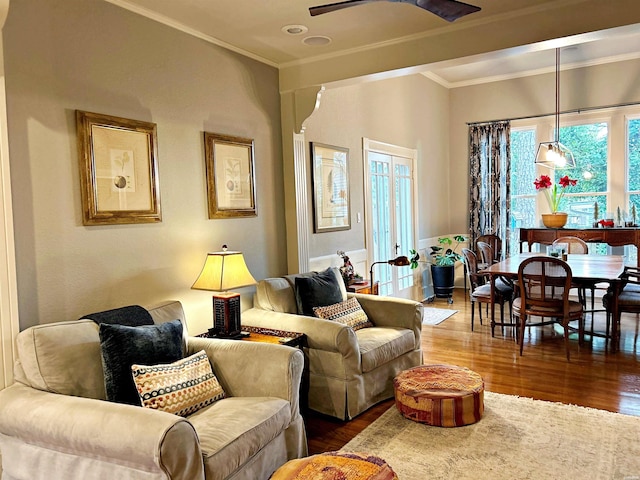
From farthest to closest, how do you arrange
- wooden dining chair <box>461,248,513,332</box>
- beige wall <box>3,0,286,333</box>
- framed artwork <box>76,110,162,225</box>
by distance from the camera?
wooden dining chair <box>461,248,513,332</box> → framed artwork <box>76,110,162,225</box> → beige wall <box>3,0,286,333</box>

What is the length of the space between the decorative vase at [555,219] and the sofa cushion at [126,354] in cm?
578

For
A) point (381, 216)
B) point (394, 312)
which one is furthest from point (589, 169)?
point (394, 312)

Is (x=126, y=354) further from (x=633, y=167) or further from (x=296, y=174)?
(x=633, y=167)

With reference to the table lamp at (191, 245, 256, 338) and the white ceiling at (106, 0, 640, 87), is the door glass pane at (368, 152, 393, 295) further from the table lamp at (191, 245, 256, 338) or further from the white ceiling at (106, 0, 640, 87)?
the table lamp at (191, 245, 256, 338)

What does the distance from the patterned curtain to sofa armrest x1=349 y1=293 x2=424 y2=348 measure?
4080mm

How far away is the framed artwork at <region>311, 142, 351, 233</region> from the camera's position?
191 inches

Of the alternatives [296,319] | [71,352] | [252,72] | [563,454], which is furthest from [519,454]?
[252,72]

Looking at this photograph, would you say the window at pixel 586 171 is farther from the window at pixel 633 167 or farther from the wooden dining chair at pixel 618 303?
the wooden dining chair at pixel 618 303

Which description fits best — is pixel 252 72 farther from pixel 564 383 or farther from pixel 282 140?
pixel 564 383

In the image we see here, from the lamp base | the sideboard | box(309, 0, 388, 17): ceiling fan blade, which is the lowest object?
the lamp base

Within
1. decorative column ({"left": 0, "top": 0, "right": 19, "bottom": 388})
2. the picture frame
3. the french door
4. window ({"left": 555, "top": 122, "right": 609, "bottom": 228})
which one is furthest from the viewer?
window ({"left": 555, "top": 122, "right": 609, "bottom": 228})

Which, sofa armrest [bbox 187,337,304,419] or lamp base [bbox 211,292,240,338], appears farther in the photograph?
lamp base [bbox 211,292,240,338]

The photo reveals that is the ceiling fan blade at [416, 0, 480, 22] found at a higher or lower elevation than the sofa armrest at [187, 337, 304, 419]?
higher

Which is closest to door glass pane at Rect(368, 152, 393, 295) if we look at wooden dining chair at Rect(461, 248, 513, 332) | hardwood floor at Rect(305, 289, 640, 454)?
hardwood floor at Rect(305, 289, 640, 454)
